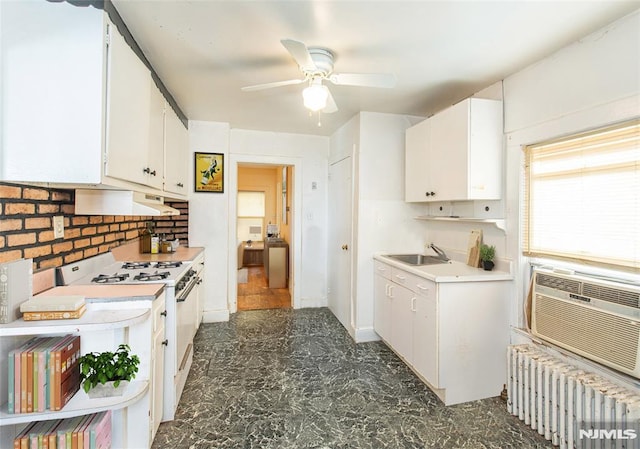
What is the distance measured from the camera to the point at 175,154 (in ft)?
10.0

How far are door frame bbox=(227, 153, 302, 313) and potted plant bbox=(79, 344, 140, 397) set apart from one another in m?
2.55

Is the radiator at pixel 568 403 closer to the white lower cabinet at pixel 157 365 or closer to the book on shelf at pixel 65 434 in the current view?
the white lower cabinet at pixel 157 365

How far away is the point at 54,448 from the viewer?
1.35m

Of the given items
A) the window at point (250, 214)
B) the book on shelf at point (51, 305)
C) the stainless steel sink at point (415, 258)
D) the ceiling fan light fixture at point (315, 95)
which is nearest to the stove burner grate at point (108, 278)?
the book on shelf at point (51, 305)

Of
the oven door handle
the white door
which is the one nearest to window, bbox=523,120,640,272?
the white door

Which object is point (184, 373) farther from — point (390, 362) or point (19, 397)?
point (390, 362)

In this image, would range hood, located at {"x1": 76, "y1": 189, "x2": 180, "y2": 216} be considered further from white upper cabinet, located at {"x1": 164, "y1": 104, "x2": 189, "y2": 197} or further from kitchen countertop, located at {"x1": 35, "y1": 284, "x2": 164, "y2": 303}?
white upper cabinet, located at {"x1": 164, "y1": 104, "x2": 189, "y2": 197}

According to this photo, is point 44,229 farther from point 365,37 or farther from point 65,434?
point 365,37

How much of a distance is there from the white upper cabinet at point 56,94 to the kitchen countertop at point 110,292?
23.3 inches

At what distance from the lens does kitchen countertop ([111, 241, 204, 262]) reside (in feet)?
9.11

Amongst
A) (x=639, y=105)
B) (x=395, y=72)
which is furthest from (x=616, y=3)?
(x=395, y=72)

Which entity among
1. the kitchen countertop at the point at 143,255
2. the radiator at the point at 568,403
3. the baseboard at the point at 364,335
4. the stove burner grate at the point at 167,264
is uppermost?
the kitchen countertop at the point at 143,255

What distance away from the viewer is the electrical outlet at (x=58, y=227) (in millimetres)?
1777

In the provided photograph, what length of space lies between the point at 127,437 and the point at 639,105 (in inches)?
125
